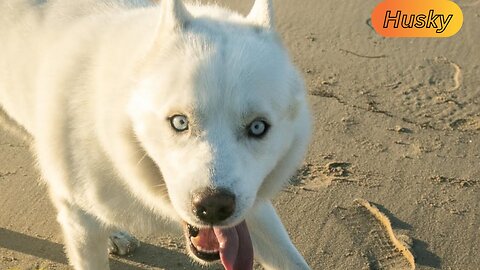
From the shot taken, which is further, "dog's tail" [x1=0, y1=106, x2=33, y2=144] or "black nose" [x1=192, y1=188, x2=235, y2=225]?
"dog's tail" [x1=0, y1=106, x2=33, y2=144]

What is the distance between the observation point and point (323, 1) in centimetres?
553

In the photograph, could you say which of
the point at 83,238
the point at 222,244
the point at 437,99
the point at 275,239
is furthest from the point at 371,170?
the point at 83,238

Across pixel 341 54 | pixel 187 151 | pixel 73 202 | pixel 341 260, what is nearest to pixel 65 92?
pixel 73 202

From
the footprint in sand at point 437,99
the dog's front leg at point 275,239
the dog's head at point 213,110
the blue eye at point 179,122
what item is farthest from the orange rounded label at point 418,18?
the blue eye at point 179,122

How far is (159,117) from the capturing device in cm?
215

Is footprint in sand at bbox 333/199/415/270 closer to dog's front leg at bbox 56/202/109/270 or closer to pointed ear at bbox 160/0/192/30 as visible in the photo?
dog's front leg at bbox 56/202/109/270

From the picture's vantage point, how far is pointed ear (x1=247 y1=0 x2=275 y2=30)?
7.86ft

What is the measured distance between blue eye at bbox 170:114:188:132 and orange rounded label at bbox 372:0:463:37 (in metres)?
3.32

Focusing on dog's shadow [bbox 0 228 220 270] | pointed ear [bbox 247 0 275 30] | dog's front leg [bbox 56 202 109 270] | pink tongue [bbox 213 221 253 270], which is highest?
pointed ear [bbox 247 0 275 30]

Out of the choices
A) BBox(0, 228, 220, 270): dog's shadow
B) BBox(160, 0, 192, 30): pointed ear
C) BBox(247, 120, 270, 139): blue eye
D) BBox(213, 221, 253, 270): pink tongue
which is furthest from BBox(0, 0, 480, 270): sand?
BBox(160, 0, 192, 30): pointed ear

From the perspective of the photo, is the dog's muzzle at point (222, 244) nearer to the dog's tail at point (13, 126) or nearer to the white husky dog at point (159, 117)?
the white husky dog at point (159, 117)

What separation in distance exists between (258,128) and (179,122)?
26 cm

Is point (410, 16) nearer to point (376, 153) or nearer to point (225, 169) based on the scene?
point (376, 153)

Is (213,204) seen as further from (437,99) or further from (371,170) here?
(437,99)
